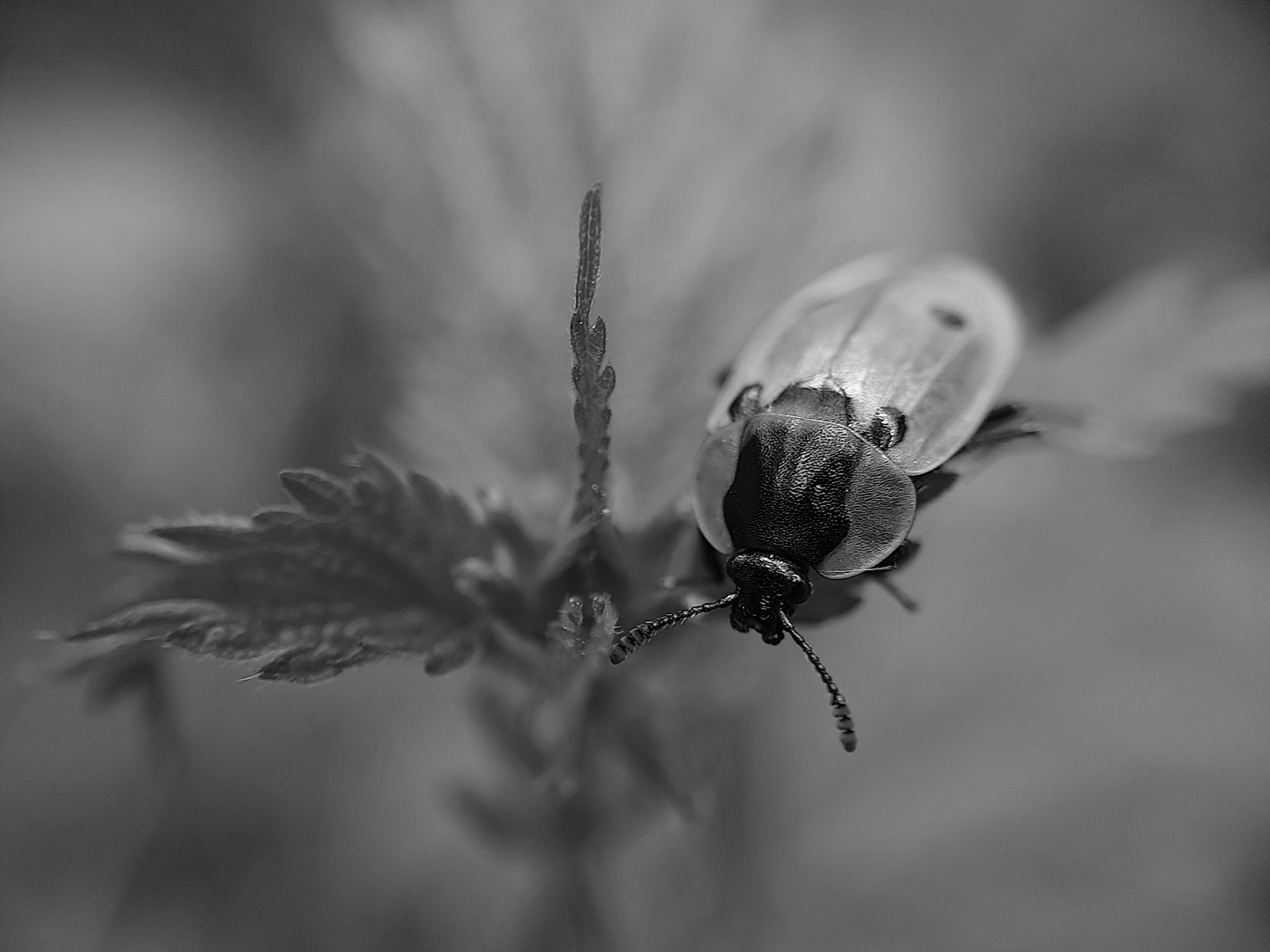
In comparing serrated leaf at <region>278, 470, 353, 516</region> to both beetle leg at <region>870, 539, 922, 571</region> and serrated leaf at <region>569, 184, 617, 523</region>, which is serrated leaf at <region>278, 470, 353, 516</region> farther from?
beetle leg at <region>870, 539, 922, 571</region>

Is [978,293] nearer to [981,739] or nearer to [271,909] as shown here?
[981,739]

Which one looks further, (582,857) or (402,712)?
(402,712)

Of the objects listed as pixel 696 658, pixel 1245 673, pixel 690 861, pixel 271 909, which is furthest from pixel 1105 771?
pixel 271 909

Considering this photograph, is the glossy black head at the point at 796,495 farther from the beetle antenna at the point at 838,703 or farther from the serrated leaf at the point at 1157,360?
the serrated leaf at the point at 1157,360

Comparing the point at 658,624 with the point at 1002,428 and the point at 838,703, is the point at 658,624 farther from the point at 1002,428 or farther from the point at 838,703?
the point at 1002,428

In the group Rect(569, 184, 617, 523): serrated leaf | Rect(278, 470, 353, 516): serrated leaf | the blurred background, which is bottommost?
the blurred background

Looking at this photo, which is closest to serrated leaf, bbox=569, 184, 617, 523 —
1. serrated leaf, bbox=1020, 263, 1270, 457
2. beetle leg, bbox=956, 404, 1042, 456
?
beetle leg, bbox=956, 404, 1042, 456

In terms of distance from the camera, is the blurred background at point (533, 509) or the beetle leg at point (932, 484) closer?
the beetle leg at point (932, 484)

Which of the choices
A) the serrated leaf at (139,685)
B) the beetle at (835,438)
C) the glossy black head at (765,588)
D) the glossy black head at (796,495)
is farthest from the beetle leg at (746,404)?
the serrated leaf at (139,685)
